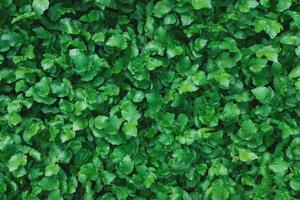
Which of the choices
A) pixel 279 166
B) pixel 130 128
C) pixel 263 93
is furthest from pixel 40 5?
pixel 279 166

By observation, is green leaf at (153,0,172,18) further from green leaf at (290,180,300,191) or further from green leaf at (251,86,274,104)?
green leaf at (290,180,300,191)

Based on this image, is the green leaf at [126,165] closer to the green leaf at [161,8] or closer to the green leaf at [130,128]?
the green leaf at [130,128]

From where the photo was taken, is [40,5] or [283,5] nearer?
[40,5]

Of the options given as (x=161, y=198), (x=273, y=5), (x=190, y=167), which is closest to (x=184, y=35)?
(x=273, y=5)

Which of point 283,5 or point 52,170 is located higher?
point 283,5

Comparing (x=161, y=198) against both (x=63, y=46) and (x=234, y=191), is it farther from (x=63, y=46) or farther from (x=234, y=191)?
(x=63, y=46)

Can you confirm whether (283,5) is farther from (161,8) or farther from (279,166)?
(279,166)

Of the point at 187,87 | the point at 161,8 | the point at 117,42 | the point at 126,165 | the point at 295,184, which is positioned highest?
the point at 161,8

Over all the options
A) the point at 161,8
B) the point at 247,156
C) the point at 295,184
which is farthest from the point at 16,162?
the point at 295,184

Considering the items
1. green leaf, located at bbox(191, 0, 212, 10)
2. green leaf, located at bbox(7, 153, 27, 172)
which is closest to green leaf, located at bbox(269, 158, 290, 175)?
green leaf, located at bbox(191, 0, 212, 10)
